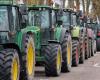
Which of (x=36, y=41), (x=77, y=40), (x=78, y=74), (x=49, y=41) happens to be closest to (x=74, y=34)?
(x=77, y=40)

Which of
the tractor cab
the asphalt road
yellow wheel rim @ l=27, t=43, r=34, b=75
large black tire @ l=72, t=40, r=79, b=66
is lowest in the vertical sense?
the asphalt road

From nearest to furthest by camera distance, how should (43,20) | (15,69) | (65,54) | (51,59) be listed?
(15,69)
(51,59)
(43,20)
(65,54)

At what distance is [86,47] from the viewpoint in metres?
22.7

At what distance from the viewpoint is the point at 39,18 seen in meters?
15.8

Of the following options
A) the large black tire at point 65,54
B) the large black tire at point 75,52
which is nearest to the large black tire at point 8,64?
the large black tire at point 65,54

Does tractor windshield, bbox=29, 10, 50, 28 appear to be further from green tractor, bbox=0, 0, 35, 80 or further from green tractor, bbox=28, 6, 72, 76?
green tractor, bbox=0, 0, 35, 80

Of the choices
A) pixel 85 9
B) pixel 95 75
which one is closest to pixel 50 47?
pixel 95 75

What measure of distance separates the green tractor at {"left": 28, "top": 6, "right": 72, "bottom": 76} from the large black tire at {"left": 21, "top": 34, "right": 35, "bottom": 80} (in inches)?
60.5

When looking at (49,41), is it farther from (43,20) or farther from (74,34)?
(74,34)

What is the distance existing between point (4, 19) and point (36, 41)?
11.6 feet

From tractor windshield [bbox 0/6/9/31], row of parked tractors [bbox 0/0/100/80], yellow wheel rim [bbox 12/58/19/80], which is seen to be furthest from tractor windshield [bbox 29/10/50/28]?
yellow wheel rim [bbox 12/58/19/80]

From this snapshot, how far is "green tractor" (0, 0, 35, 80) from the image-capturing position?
1066 cm

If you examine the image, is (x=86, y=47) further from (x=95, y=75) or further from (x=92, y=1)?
(x=92, y=1)

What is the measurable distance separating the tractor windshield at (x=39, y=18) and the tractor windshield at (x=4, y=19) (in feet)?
12.9
